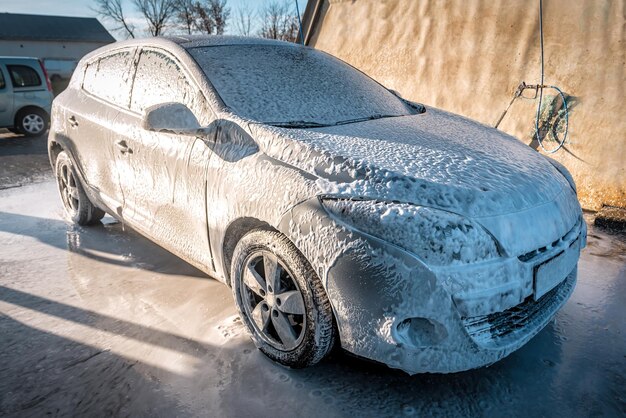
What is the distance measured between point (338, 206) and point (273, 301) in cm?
63

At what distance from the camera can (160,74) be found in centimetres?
283

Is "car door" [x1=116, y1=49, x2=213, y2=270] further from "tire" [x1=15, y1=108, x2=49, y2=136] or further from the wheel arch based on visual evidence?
"tire" [x1=15, y1=108, x2=49, y2=136]

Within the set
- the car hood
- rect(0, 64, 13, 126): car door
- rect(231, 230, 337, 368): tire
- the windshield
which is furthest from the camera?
rect(0, 64, 13, 126): car door

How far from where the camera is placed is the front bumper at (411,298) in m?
1.64

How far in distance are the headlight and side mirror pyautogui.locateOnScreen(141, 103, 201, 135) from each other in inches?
40.8

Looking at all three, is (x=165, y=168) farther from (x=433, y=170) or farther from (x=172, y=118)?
(x=433, y=170)

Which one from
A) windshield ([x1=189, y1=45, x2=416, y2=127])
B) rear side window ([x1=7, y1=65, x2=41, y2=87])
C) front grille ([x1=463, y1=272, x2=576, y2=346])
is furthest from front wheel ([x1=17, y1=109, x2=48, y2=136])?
front grille ([x1=463, y1=272, x2=576, y2=346])

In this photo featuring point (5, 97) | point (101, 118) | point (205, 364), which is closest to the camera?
point (205, 364)

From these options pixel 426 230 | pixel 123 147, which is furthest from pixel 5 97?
pixel 426 230

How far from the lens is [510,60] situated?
5.49m

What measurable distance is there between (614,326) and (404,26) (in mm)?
5444

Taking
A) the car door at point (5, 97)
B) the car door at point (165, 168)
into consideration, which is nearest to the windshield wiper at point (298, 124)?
the car door at point (165, 168)

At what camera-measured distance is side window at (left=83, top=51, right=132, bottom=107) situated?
10.4 feet

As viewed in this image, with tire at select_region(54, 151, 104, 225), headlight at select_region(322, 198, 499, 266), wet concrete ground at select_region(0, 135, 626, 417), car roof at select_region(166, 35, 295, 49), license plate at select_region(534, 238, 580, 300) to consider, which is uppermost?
car roof at select_region(166, 35, 295, 49)
